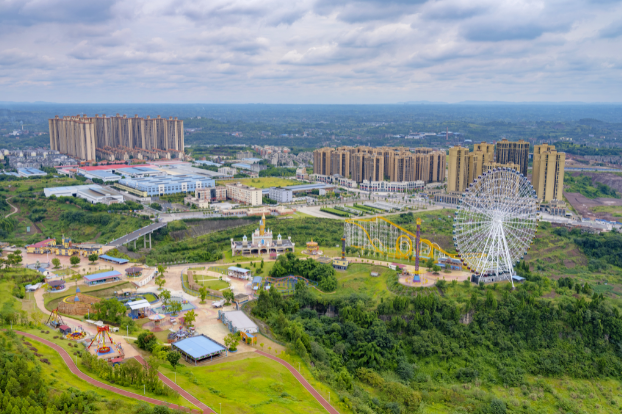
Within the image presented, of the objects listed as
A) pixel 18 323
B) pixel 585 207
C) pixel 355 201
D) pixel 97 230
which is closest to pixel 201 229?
pixel 97 230

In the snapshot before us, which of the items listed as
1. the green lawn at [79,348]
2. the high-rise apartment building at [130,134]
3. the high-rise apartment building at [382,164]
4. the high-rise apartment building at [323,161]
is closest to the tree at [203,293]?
the green lawn at [79,348]

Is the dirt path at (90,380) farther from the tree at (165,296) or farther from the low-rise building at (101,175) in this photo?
the low-rise building at (101,175)

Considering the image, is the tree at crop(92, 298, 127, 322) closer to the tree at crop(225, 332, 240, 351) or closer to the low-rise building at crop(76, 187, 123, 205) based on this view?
the tree at crop(225, 332, 240, 351)

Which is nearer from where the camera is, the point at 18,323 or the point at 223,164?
the point at 18,323

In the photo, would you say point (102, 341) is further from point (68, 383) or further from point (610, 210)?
point (610, 210)

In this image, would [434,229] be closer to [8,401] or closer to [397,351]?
[397,351]

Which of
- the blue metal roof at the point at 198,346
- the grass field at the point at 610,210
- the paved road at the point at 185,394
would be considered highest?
the grass field at the point at 610,210
